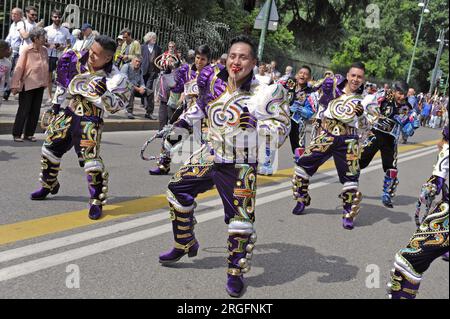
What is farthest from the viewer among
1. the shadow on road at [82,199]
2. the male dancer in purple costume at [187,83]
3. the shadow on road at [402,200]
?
the shadow on road at [402,200]

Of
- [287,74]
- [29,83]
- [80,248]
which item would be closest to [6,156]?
[29,83]

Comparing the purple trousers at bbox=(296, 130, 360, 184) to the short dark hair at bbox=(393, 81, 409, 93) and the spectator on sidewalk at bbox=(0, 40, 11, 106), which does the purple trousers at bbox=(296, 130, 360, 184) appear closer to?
the short dark hair at bbox=(393, 81, 409, 93)

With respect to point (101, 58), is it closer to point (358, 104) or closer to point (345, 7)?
point (358, 104)

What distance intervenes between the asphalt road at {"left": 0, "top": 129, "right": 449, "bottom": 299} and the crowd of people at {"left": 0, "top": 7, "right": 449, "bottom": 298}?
214 millimetres

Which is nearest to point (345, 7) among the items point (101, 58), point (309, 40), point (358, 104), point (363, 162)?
point (309, 40)

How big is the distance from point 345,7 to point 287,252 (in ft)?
60.2

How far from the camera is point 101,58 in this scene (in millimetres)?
5012

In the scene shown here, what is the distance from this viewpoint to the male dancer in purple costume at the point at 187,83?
22.3ft

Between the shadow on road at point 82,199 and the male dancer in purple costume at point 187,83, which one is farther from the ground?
the male dancer in purple costume at point 187,83

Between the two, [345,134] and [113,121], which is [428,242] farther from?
[113,121]

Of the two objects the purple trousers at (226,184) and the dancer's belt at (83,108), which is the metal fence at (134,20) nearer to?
the dancer's belt at (83,108)

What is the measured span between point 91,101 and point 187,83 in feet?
6.99

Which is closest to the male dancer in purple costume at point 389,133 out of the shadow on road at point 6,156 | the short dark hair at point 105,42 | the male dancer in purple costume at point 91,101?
the male dancer in purple costume at point 91,101

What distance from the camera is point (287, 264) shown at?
459cm
